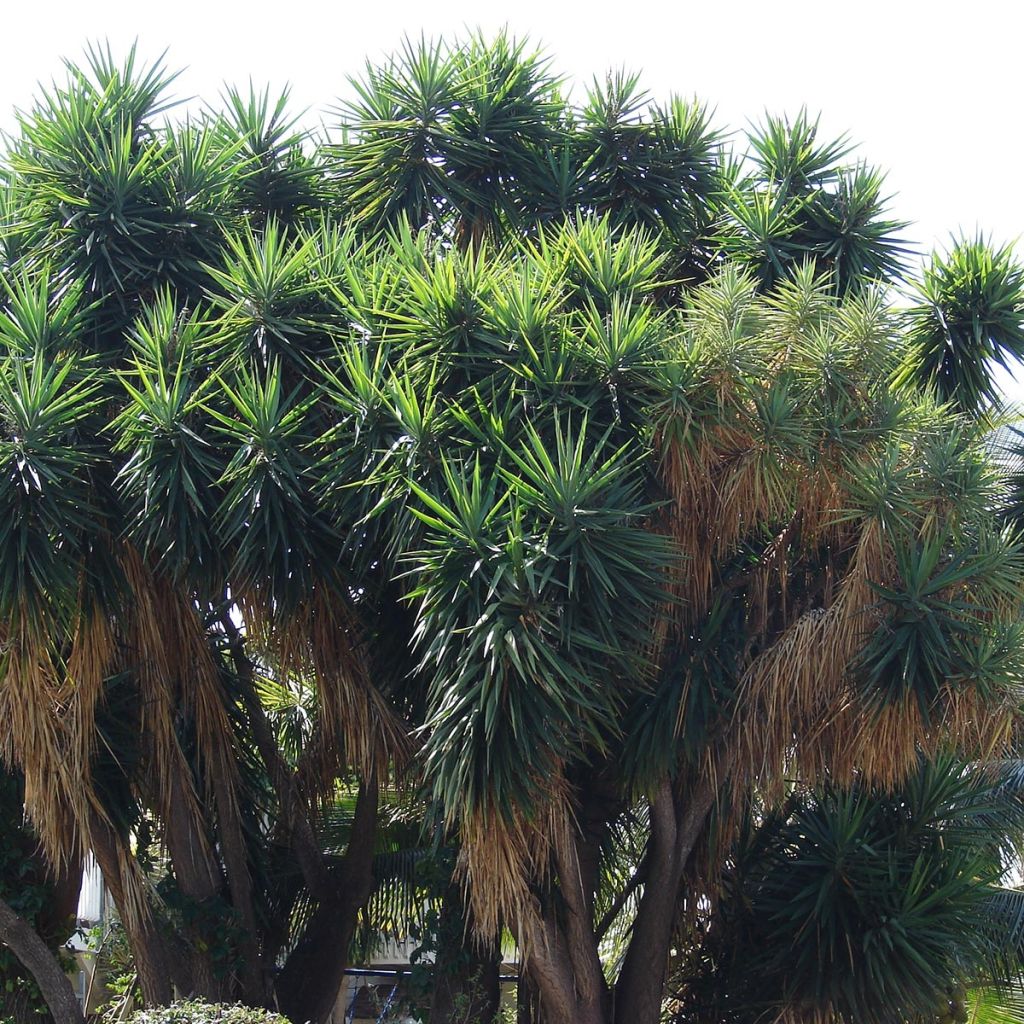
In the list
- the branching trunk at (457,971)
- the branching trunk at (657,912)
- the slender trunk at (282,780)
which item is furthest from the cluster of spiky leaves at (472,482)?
the branching trunk at (457,971)

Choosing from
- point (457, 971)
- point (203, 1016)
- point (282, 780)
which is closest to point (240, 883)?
point (282, 780)

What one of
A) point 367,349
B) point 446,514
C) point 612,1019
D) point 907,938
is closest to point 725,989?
point 612,1019

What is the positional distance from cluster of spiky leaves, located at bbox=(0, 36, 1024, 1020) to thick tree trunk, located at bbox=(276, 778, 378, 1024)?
1.08 meters

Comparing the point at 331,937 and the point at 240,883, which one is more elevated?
the point at 240,883

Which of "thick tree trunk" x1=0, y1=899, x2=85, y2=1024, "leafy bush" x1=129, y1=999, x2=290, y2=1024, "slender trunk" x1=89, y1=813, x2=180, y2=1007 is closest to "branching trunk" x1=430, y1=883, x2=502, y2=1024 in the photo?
"slender trunk" x1=89, y1=813, x2=180, y2=1007

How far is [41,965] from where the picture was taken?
9500 mm

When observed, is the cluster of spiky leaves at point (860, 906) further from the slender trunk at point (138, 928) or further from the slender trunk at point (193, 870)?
the slender trunk at point (138, 928)

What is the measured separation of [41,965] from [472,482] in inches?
189

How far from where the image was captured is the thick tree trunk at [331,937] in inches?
417

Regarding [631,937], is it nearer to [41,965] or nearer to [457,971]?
[457,971]

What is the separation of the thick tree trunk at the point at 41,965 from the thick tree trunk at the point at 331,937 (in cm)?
169

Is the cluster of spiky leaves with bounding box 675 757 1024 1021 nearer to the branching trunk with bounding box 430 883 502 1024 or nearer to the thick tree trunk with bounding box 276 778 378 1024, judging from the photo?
the branching trunk with bounding box 430 883 502 1024

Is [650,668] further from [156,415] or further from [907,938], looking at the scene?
[156,415]

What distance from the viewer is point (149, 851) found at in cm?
1100
